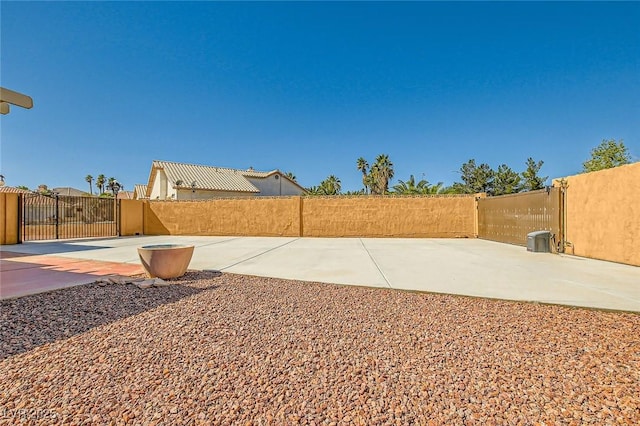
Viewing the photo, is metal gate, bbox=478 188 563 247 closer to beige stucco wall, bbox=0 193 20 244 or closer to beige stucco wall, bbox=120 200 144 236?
beige stucco wall, bbox=120 200 144 236

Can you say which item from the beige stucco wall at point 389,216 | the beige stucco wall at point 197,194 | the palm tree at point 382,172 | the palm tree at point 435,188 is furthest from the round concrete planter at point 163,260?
the palm tree at point 382,172

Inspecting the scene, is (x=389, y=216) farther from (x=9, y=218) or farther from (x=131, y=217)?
(x=9, y=218)

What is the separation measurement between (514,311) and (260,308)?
3.60m

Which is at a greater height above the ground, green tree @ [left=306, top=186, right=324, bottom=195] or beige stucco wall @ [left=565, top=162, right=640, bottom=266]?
green tree @ [left=306, top=186, right=324, bottom=195]

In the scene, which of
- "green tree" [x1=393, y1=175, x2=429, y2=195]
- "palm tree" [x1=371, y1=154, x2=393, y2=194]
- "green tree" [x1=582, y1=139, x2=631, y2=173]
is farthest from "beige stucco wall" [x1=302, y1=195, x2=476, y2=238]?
"palm tree" [x1=371, y1=154, x2=393, y2=194]

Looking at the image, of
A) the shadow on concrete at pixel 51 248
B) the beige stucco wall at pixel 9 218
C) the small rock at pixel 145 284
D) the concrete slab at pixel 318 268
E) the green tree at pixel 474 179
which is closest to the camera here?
the small rock at pixel 145 284

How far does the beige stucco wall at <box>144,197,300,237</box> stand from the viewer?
16109 millimetres

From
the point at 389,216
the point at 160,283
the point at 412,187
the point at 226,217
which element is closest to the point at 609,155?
the point at 412,187

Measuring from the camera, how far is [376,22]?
13.4 m

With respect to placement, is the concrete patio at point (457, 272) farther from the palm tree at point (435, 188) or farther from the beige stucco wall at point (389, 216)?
the palm tree at point (435, 188)

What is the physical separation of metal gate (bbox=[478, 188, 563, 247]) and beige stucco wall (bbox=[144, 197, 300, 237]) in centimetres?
979

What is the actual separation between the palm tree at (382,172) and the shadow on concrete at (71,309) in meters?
38.8

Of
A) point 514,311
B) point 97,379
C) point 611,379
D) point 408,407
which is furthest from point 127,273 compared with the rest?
point 611,379

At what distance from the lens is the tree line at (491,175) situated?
2930 cm
